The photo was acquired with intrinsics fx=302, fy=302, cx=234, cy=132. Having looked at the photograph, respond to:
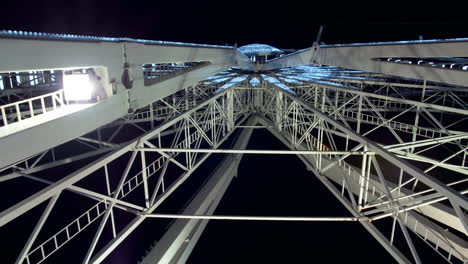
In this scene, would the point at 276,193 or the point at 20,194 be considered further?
the point at 276,193

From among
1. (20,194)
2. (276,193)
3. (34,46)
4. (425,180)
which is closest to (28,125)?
(34,46)

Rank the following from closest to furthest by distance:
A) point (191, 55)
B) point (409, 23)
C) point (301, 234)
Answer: point (191, 55), point (409, 23), point (301, 234)

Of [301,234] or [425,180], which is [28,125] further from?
[301,234]

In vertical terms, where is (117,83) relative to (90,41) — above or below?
below

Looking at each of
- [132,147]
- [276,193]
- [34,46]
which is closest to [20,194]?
[132,147]

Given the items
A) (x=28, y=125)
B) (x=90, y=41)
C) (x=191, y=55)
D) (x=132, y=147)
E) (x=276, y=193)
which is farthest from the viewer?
(x=276, y=193)

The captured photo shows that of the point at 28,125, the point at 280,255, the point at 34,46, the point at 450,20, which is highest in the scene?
the point at 450,20
